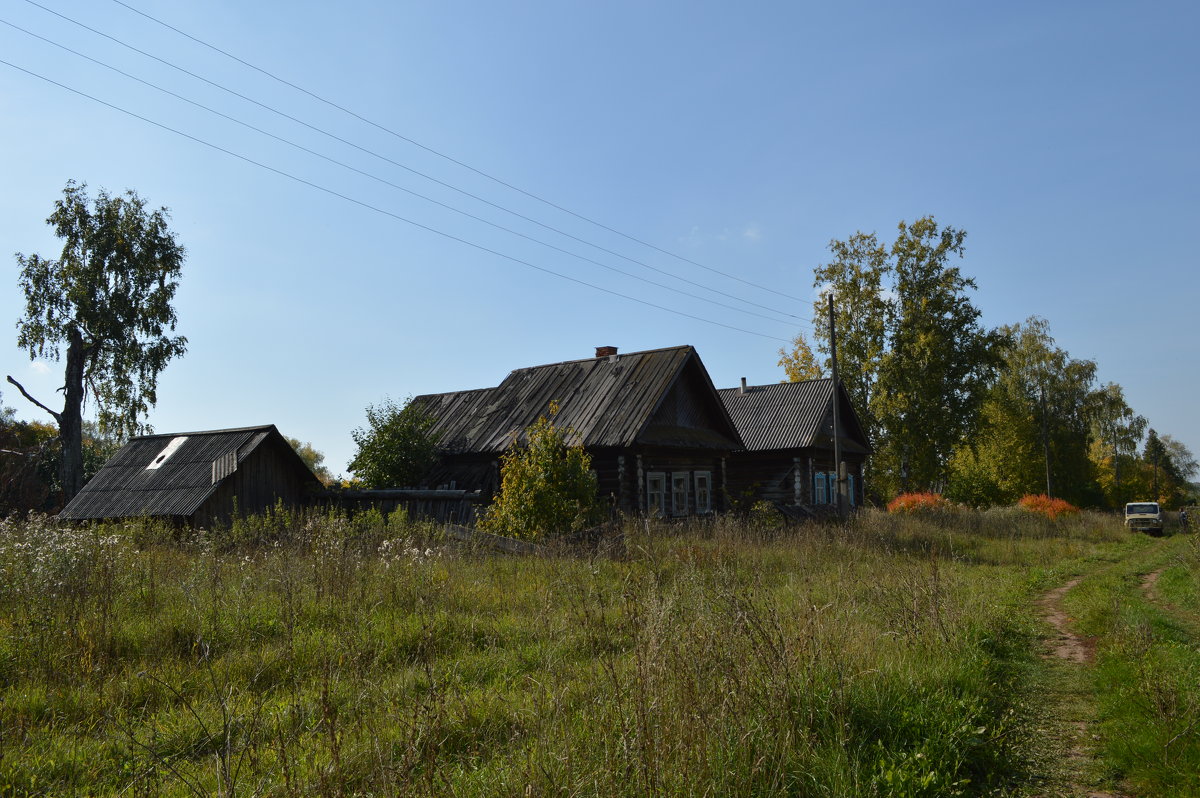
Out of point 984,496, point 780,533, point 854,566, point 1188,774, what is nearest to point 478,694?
point 1188,774

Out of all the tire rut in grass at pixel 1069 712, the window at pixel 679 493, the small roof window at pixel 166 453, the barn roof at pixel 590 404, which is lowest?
the tire rut in grass at pixel 1069 712

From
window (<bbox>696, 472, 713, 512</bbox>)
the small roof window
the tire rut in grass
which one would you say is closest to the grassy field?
the tire rut in grass

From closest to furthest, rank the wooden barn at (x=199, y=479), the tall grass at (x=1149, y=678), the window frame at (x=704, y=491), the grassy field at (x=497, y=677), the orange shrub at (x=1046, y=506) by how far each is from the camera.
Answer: the grassy field at (x=497, y=677) < the tall grass at (x=1149, y=678) < the wooden barn at (x=199, y=479) < the window frame at (x=704, y=491) < the orange shrub at (x=1046, y=506)

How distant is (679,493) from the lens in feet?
74.1

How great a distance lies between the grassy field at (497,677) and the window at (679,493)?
37.4 feet

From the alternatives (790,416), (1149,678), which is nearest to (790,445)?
(790,416)

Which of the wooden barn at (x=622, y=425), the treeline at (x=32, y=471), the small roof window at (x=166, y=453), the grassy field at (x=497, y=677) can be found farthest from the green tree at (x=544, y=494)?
the treeline at (x=32, y=471)

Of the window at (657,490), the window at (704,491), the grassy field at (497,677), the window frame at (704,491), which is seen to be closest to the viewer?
the grassy field at (497,677)

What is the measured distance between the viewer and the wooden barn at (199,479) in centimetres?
1739

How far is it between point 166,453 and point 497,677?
17.3 metres

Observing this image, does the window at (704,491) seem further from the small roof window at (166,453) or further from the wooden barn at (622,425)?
the small roof window at (166,453)

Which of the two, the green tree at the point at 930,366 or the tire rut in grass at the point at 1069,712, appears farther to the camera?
the green tree at the point at 930,366

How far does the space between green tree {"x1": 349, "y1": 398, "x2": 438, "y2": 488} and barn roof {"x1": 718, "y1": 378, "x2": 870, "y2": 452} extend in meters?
11.8

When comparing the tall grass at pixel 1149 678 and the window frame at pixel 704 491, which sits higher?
the window frame at pixel 704 491
